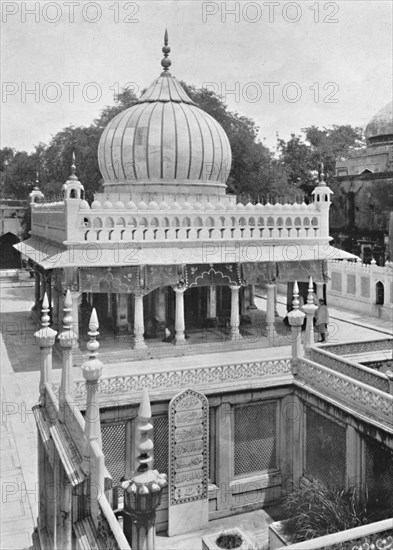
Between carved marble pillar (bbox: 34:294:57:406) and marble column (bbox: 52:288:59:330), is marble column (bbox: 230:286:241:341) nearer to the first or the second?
marble column (bbox: 52:288:59:330)

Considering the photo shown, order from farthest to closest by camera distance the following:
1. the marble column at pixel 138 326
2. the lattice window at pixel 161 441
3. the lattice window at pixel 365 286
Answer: the lattice window at pixel 365 286, the marble column at pixel 138 326, the lattice window at pixel 161 441

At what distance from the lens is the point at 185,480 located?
10055 millimetres

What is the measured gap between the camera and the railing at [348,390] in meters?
8.85

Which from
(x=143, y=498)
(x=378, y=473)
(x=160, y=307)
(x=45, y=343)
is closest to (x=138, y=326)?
(x=160, y=307)

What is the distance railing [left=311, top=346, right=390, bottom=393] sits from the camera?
10.3m

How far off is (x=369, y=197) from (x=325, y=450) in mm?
22578

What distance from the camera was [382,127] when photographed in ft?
113

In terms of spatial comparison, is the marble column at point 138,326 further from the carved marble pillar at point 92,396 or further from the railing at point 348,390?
the carved marble pillar at point 92,396

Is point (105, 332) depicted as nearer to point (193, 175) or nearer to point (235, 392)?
point (193, 175)

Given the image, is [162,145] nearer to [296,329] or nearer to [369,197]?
[296,329]

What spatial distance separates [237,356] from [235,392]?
221 inches

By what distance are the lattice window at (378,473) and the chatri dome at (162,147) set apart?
1176 cm

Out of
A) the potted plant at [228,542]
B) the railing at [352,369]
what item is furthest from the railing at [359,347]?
the potted plant at [228,542]

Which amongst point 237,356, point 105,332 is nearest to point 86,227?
point 105,332
